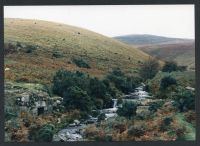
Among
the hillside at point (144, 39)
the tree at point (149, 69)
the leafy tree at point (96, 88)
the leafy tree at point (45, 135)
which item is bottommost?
the leafy tree at point (45, 135)

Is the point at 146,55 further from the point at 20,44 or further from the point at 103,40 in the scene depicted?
the point at 20,44

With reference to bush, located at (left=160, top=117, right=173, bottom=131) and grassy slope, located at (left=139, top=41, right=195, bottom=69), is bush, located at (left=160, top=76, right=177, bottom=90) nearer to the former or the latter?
grassy slope, located at (left=139, top=41, right=195, bottom=69)

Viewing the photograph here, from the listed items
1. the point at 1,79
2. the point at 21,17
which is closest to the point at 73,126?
the point at 1,79

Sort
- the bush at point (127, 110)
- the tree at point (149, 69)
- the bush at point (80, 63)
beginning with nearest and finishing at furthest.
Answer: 1. the bush at point (127, 110)
2. the bush at point (80, 63)
3. the tree at point (149, 69)

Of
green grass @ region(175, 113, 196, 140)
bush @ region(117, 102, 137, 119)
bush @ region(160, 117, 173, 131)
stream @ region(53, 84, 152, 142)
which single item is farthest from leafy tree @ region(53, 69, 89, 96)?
green grass @ region(175, 113, 196, 140)

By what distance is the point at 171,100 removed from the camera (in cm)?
1162

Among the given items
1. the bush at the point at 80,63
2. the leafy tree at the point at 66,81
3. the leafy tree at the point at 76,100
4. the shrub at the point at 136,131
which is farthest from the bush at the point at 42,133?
the shrub at the point at 136,131

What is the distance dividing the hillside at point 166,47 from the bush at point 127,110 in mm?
1129

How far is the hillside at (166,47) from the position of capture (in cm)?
1166

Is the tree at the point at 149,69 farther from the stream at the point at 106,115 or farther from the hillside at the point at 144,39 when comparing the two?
the hillside at the point at 144,39

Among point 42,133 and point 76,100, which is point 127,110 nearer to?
point 76,100

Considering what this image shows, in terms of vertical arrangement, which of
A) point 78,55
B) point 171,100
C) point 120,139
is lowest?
point 120,139

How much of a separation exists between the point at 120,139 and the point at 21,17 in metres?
2.98

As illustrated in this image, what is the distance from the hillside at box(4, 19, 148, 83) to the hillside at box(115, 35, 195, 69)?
149 millimetres
